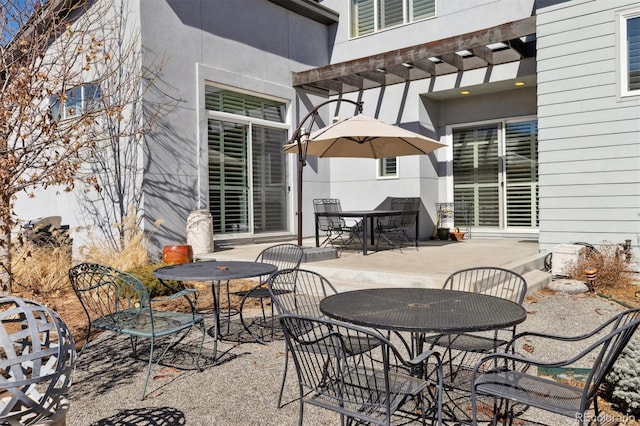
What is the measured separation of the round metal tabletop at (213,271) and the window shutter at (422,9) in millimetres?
8213

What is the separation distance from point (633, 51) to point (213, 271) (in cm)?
647

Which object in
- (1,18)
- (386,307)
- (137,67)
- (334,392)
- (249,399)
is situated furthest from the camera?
(137,67)

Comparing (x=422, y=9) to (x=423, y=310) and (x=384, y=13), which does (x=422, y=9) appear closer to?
(x=384, y=13)

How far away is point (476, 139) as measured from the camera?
1080 centimetres

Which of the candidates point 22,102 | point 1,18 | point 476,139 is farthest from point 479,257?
point 1,18

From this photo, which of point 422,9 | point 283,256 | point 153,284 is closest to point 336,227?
point 283,256

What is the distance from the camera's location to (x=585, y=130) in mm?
6973

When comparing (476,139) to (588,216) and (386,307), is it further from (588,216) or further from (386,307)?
(386,307)

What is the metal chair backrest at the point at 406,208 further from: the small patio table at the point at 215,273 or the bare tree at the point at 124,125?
the bare tree at the point at 124,125

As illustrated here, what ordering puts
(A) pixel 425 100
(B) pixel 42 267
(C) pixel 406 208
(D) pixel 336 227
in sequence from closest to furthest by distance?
(B) pixel 42 267, (D) pixel 336 227, (C) pixel 406 208, (A) pixel 425 100

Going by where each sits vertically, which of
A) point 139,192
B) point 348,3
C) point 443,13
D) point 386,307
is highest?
point 348,3

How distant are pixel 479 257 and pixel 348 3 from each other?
7.27 m

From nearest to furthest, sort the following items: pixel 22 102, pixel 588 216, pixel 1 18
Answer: pixel 22 102
pixel 1 18
pixel 588 216

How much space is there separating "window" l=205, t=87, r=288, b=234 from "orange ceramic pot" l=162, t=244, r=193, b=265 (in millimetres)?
1678
